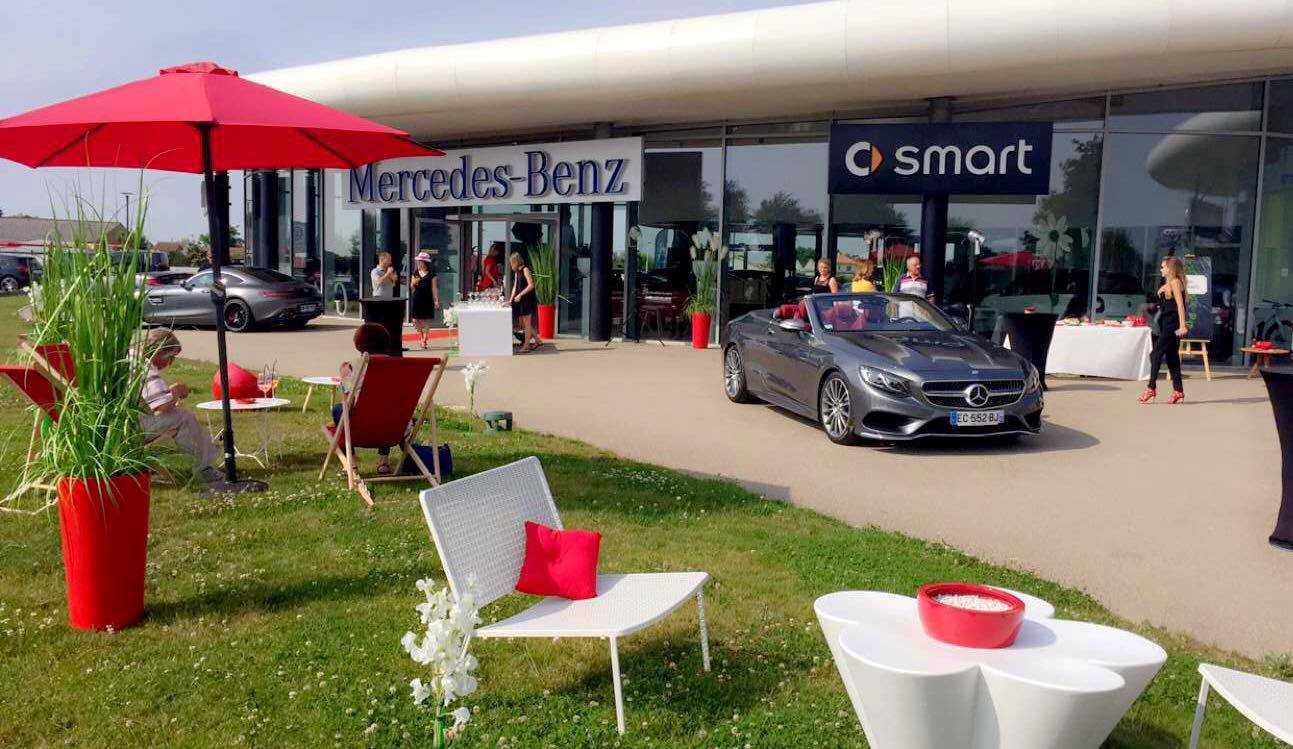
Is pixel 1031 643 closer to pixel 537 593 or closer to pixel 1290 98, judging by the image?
pixel 537 593

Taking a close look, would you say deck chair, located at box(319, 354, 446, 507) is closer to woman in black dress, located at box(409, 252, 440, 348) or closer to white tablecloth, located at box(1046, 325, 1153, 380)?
white tablecloth, located at box(1046, 325, 1153, 380)

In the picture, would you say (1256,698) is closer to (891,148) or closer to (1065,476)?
(1065,476)

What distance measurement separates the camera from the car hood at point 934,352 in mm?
8766

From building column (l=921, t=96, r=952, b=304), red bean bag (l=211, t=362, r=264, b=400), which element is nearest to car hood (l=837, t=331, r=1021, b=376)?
red bean bag (l=211, t=362, r=264, b=400)

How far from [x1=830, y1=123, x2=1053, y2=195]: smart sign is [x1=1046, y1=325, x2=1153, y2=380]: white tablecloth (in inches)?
94.5

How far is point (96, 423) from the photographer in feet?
13.6

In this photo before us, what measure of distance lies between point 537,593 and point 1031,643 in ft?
6.14

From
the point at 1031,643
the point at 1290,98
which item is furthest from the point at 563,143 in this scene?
the point at 1031,643

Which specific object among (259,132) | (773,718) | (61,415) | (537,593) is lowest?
(773,718)

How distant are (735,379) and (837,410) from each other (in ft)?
8.30

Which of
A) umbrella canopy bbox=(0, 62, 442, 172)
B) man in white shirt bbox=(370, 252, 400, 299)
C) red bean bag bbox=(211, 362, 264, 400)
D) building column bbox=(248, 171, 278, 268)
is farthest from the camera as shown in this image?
building column bbox=(248, 171, 278, 268)

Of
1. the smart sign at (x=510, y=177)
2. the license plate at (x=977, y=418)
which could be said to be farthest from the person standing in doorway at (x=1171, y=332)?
the smart sign at (x=510, y=177)

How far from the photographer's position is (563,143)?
19297 mm

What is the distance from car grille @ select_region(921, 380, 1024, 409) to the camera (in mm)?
8602
